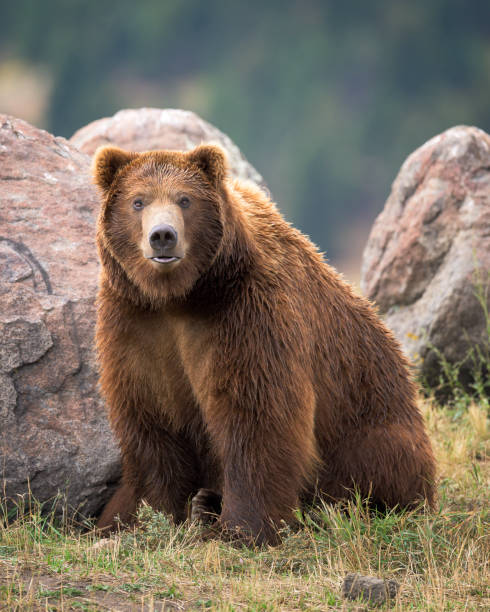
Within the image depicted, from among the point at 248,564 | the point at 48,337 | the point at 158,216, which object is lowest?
the point at 248,564

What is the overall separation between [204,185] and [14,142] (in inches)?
84.6

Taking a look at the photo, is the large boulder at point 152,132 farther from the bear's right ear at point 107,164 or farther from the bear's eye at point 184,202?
the bear's eye at point 184,202

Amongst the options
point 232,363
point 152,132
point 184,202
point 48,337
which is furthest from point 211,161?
point 152,132

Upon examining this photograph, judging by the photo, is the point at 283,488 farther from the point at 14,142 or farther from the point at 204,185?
the point at 14,142

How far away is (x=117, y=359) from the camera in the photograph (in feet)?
14.8

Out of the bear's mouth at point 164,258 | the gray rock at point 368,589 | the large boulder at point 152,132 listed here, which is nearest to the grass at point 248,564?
the gray rock at point 368,589

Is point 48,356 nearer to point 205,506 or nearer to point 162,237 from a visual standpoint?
point 205,506

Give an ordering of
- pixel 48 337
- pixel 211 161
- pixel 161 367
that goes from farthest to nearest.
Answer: pixel 48 337 → pixel 161 367 → pixel 211 161

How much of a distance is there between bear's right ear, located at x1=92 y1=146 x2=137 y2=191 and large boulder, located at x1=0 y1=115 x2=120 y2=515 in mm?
1073

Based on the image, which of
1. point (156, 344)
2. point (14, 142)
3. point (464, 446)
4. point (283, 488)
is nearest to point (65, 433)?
point (156, 344)

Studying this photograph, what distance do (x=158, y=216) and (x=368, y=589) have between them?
5.91 ft

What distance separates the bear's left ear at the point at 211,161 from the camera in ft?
13.9

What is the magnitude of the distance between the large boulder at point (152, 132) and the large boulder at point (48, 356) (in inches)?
109

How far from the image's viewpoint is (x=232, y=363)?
431 cm
